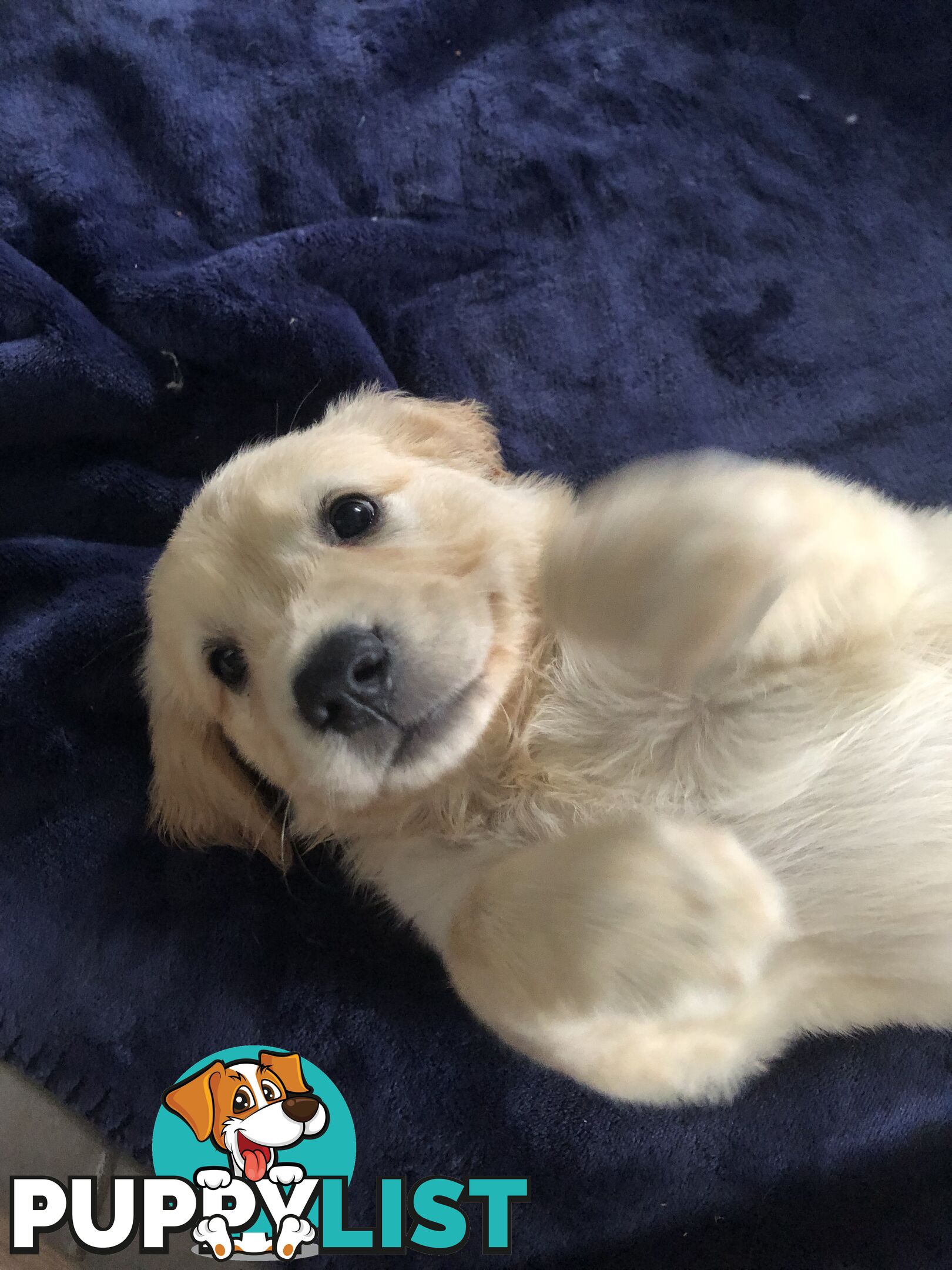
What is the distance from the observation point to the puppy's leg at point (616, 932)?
3.02 ft

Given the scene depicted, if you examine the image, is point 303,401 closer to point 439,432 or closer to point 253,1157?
point 439,432

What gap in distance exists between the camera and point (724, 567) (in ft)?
2.93

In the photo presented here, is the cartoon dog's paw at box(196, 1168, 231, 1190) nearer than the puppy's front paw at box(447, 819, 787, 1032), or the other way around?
the puppy's front paw at box(447, 819, 787, 1032)

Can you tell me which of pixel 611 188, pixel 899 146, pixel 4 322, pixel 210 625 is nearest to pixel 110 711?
pixel 210 625

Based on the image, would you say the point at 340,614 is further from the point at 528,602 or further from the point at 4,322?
the point at 4,322

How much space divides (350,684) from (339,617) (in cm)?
10

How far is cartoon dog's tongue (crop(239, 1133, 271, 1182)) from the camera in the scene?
1343 millimetres

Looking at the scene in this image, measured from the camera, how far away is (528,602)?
125 centimetres

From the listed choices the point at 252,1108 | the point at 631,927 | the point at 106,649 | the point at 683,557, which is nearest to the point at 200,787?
the point at 106,649

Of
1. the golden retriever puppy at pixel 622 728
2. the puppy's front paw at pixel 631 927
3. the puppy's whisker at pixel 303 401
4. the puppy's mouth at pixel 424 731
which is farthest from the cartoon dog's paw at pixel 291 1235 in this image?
the puppy's whisker at pixel 303 401

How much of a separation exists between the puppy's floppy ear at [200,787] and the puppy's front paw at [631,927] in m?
0.62

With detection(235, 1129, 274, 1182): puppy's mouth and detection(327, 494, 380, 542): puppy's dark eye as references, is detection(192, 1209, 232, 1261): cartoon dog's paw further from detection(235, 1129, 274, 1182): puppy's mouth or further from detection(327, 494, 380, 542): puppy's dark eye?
detection(327, 494, 380, 542): puppy's dark eye

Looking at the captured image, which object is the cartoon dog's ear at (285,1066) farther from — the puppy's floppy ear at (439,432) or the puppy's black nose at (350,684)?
the puppy's floppy ear at (439,432)

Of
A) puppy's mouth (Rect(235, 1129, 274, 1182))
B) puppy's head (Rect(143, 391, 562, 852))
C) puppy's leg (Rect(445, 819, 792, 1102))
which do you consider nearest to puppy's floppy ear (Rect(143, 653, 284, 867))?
puppy's head (Rect(143, 391, 562, 852))
